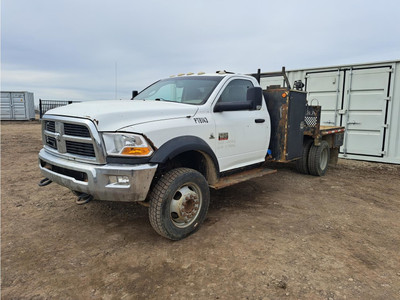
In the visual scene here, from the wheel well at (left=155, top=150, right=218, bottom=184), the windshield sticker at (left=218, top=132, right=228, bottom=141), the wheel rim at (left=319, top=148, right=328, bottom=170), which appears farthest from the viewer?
the wheel rim at (left=319, top=148, right=328, bottom=170)

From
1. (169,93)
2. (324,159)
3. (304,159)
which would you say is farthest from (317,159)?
(169,93)

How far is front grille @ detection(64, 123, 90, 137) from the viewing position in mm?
3018

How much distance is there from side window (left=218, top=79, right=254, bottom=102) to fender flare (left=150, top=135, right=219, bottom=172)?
0.81 m

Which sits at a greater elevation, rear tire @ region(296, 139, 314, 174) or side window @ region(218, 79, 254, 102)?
side window @ region(218, 79, 254, 102)

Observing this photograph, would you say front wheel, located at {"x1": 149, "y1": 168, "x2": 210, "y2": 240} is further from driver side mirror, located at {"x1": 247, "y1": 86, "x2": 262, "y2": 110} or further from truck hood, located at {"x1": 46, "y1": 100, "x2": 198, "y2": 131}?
driver side mirror, located at {"x1": 247, "y1": 86, "x2": 262, "y2": 110}

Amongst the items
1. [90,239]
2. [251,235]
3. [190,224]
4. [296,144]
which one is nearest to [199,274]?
[190,224]

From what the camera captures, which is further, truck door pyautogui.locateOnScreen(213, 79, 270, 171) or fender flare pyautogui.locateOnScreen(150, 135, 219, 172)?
truck door pyautogui.locateOnScreen(213, 79, 270, 171)

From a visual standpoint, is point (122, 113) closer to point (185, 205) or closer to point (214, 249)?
point (185, 205)

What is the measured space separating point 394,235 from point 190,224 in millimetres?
2578

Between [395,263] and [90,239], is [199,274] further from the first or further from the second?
[395,263]

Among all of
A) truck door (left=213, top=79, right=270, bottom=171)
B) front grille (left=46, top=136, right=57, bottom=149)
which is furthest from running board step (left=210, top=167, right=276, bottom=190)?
front grille (left=46, top=136, right=57, bottom=149)

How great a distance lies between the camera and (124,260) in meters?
2.96

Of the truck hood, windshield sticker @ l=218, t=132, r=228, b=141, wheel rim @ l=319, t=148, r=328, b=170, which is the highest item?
the truck hood

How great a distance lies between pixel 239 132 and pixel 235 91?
0.64 meters
